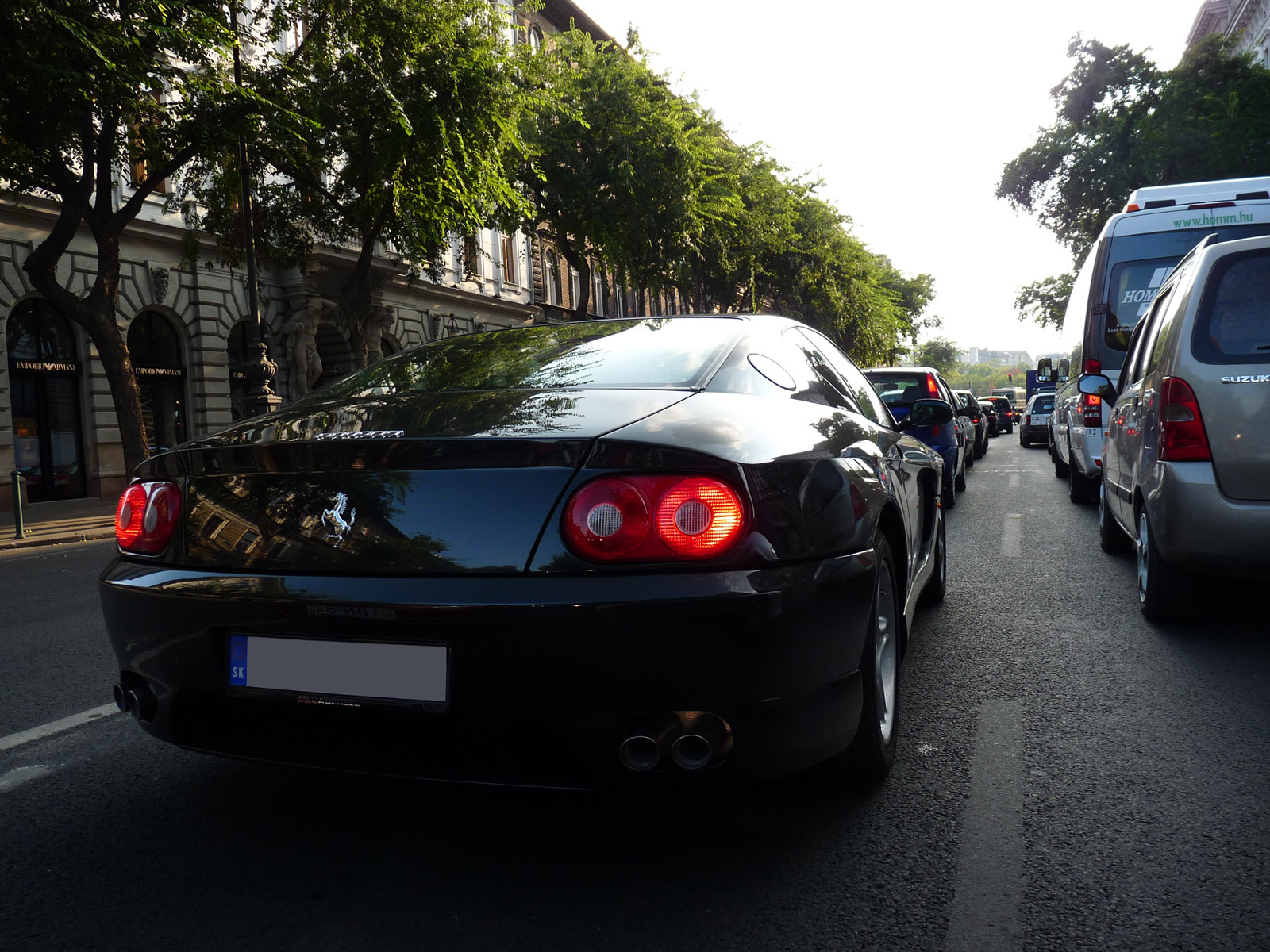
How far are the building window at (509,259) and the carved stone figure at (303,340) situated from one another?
11.5 meters

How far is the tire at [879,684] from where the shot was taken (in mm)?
2773

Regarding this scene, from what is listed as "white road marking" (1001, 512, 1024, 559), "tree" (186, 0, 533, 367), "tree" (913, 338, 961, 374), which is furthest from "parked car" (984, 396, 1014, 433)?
"tree" (913, 338, 961, 374)

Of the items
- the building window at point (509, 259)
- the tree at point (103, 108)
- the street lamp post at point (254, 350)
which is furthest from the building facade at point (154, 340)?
the building window at point (509, 259)

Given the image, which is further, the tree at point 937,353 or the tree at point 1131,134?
the tree at point 937,353

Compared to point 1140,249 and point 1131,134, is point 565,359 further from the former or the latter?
point 1131,134

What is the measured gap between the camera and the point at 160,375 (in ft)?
71.6

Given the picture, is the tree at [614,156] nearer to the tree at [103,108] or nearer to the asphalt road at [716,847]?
the tree at [103,108]

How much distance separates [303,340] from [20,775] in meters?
22.1

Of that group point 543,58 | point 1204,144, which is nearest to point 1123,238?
point 543,58

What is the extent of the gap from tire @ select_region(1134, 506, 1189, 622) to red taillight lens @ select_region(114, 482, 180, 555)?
411 cm

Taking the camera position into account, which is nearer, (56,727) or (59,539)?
(56,727)

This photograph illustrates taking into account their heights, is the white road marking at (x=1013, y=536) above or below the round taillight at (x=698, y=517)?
below

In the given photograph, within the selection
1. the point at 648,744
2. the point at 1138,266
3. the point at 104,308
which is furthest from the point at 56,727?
the point at 104,308

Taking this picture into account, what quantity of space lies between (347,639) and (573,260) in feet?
77.2
